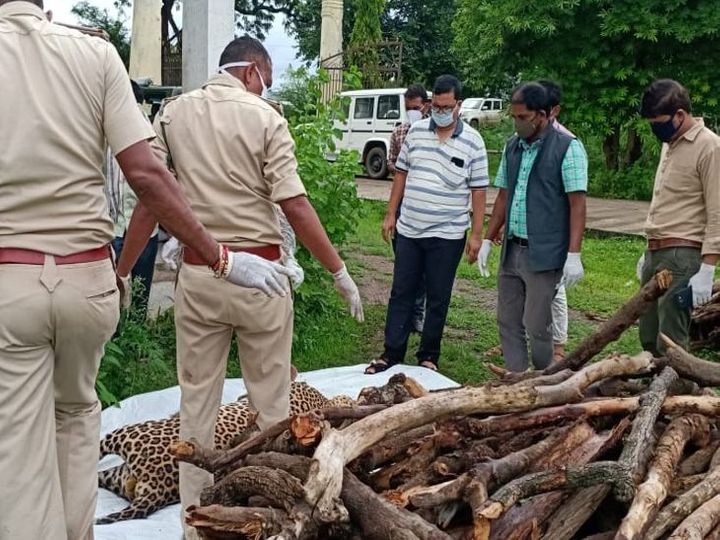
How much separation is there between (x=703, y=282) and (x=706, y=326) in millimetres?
2210

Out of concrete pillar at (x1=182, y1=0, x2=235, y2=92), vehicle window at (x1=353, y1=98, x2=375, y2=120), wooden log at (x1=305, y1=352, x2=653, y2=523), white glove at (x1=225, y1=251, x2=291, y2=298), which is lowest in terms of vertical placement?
wooden log at (x1=305, y1=352, x2=653, y2=523)

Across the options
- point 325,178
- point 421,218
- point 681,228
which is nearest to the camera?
point 681,228

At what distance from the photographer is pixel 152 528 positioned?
12.4ft

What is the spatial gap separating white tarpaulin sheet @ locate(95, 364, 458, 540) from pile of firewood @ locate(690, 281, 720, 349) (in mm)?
2197

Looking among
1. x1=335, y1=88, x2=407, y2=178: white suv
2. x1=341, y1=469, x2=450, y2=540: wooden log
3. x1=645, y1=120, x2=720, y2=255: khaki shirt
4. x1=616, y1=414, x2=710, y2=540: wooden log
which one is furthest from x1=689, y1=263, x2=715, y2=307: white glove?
x1=335, y1=88, x2=407, y2=178: white suv

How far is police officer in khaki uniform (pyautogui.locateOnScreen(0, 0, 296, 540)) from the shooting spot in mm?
2619

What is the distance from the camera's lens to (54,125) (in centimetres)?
263

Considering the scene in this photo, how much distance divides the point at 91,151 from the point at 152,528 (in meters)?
1.83

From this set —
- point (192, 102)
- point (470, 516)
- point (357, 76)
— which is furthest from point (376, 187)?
point (470, 516)

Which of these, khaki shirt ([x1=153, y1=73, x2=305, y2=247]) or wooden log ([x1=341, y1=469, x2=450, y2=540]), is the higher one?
khaki shirt ([x1=153, y1=73, x2=305, y2=247])

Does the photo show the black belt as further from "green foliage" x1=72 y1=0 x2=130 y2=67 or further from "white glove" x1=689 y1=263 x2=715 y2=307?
"green foliage" x1=72 y1=0 x2=130 y2=67

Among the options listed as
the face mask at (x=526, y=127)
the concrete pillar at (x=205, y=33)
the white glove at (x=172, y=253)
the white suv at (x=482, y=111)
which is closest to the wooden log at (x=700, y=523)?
the white glove at (x=172, y=253)

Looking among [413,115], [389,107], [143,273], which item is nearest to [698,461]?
[143,273]

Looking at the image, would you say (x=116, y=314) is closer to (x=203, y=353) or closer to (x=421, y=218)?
(x=203, y=353)
